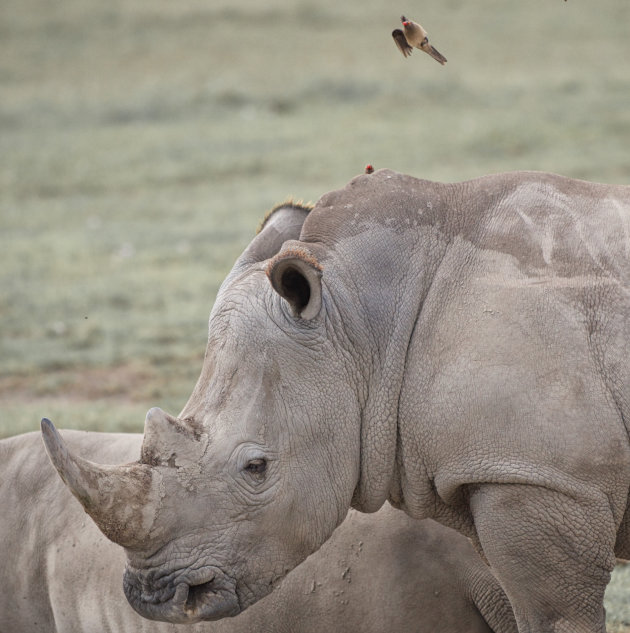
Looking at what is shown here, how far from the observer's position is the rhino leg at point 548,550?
3781 mm

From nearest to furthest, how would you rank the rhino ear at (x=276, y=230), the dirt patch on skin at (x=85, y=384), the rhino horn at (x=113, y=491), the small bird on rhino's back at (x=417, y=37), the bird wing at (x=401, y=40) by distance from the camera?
the rhino horn at (x=113, y=491) → the small bird on rhino's back at (x=417, y=37) → the rhino ear at (x=276, y=230) → the bird wing at (x=401, y=40) → the dirt patch on skin at (x=85, y=384)

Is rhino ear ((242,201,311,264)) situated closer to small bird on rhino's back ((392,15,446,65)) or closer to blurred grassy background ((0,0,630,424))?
small bird on rhino's back ((392,15,446,65))

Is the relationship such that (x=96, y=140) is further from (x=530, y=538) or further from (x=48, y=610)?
(x=530, y=538)

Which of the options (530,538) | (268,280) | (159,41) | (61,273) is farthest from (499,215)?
(159,41)

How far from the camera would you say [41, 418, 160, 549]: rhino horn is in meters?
3.62

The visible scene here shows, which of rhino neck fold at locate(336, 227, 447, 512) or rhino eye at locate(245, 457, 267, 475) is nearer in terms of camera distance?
rhino eye at locate(245, 457, 267, 475)

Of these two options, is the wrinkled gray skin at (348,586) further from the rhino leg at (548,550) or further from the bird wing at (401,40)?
the bird wing at (401,40)

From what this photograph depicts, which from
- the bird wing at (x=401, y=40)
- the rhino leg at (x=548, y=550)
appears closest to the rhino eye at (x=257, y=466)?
the rhino leg at (x=548, y=550)

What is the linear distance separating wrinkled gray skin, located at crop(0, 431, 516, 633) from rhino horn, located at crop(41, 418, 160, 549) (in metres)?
1.14

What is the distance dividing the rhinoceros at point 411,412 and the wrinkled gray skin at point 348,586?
1.90 feet

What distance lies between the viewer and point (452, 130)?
17.6 meters

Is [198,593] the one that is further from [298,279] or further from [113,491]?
[298,279]

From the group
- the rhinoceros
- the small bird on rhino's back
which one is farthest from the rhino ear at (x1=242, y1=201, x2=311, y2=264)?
the small bird on rhino's back

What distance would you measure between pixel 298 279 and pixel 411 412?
57 centimetres
